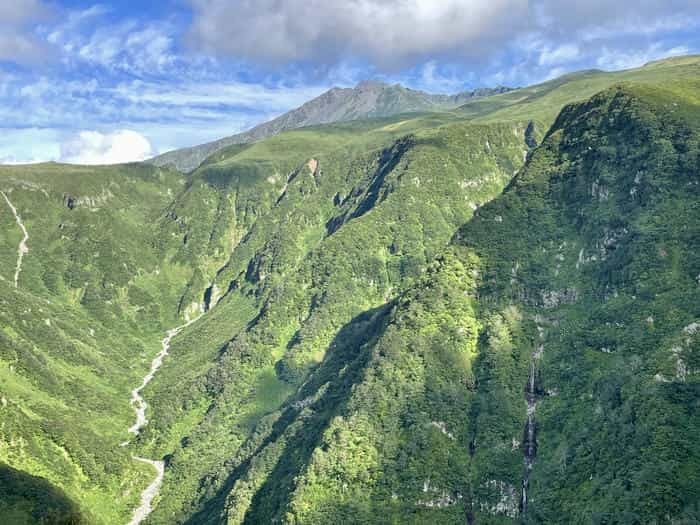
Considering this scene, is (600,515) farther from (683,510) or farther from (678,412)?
(678,412)

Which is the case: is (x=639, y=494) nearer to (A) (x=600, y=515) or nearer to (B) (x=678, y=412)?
(A) (x=600, y=515)

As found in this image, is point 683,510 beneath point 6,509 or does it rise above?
beneath

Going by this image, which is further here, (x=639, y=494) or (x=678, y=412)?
(x=678, y=412)

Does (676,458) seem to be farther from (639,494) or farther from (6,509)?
(6,509)

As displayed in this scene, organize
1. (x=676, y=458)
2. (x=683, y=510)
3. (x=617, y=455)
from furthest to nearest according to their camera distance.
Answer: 1. (x=617, y=455)
2. (x=676, y=458)
3. (x=683, y=510)

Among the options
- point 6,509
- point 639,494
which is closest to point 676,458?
point 639,494

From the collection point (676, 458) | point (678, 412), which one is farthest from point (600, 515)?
point (678, 412)

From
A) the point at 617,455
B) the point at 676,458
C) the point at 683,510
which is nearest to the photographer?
the point at 683,510

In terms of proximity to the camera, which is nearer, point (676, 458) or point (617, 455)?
point (676, 458)
